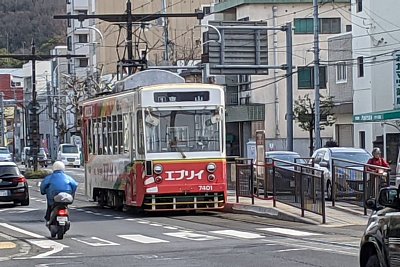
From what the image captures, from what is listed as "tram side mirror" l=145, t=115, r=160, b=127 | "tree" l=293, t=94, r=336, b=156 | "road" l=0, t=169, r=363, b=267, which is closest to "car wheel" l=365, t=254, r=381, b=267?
"road" l=0, t=169, r=363, b=267

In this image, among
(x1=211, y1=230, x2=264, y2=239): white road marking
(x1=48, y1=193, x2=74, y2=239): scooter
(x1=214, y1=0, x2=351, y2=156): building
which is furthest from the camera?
(x1=214, y1=0, x2=351, y2=156): building

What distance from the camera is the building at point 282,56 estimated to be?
67250 mm

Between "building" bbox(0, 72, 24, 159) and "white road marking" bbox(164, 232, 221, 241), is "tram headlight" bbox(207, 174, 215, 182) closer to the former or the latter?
"white road marking" bbox(164, 232, 221, 241)

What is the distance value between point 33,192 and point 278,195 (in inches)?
808

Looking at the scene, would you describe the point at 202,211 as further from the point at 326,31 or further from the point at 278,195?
the point at 326,31

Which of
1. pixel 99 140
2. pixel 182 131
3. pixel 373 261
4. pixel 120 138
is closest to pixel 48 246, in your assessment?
pixel 182 131

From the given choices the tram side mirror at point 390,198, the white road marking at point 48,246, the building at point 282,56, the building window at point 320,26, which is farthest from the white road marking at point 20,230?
the building window at point 320,26

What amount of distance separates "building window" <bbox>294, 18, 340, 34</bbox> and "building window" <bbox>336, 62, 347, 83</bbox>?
27.3ft

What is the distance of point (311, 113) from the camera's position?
61.9 meters

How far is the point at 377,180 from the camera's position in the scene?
2544 cm

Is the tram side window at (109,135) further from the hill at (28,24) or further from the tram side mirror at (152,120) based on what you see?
the hill at (28,24)

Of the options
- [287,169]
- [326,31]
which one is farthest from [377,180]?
[326,31]

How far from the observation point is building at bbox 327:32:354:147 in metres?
58.4

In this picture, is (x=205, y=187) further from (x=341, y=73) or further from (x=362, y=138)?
(x=341, y=73)
